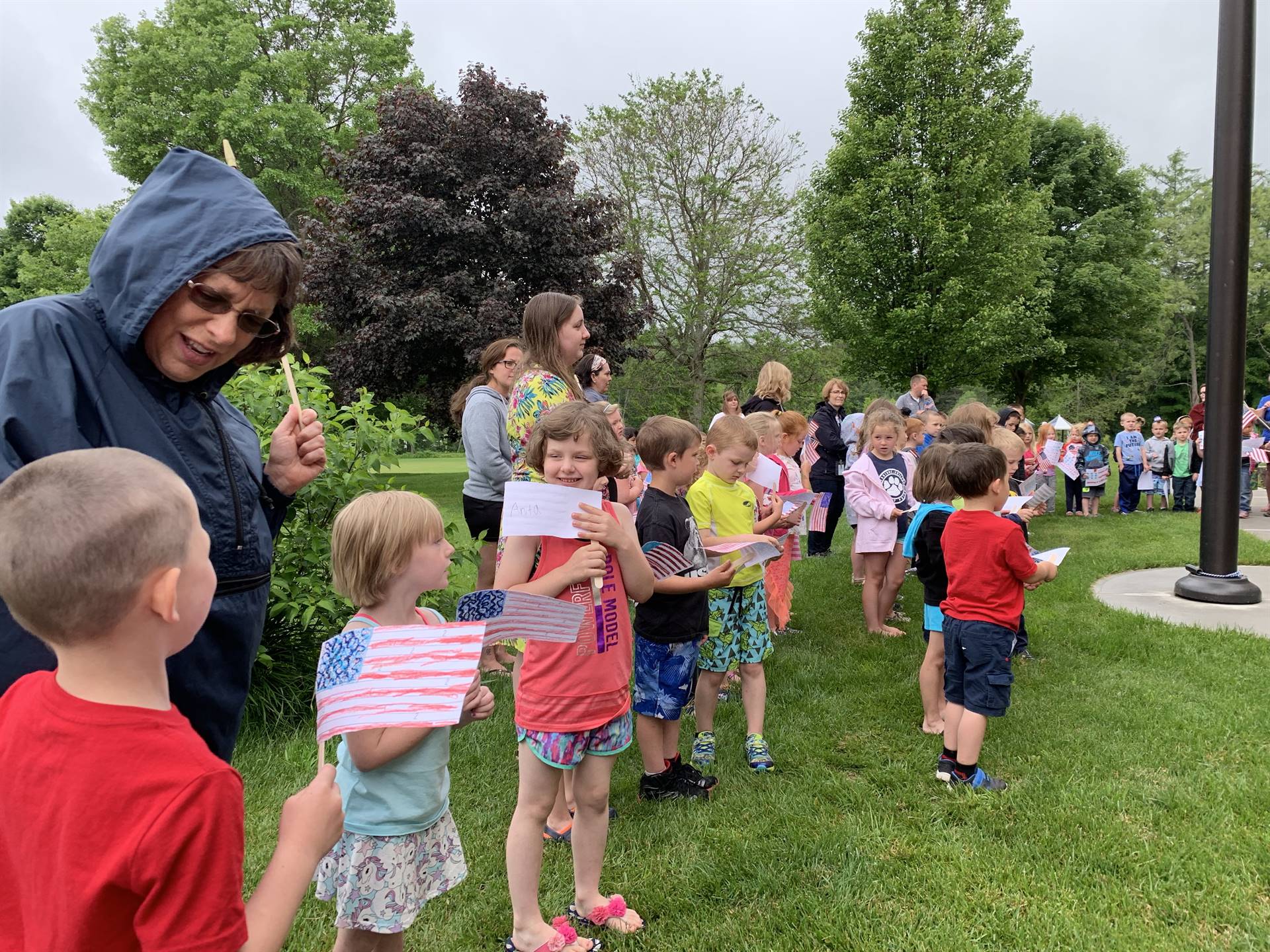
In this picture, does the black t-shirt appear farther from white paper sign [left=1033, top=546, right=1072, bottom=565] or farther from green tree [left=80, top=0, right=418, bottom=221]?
green tree [left=80, top=0, right=418, bottom=221]

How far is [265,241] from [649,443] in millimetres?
2178

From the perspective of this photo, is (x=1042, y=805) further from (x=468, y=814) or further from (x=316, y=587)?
(x=316, y=587)

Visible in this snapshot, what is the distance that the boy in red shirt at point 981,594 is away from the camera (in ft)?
12.1

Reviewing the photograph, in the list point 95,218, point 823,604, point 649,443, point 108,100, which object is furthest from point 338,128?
point 649,443

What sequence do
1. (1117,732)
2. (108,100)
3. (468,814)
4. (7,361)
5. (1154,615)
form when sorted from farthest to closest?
1. (108,100)
2. (1154,615)
3. (1117,732)
4. (468,814)
5. (7,361)

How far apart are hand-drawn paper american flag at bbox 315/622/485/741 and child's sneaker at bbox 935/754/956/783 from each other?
3027 mm

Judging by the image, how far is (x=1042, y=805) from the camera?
348 cm

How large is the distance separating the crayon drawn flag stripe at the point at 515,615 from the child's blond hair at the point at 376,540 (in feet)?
0.68

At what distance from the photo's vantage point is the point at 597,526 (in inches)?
98.7

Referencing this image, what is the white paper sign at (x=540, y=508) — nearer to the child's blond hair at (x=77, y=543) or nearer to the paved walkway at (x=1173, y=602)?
the child's blond hair at (x=77, y=543)

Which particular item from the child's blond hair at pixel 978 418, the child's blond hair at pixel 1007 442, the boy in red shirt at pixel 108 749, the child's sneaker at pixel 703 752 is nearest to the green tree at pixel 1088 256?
the child's blond hair at pixel 978 418

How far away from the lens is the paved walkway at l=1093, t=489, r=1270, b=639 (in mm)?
6258

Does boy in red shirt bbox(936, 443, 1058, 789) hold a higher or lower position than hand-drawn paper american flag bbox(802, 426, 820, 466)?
lower

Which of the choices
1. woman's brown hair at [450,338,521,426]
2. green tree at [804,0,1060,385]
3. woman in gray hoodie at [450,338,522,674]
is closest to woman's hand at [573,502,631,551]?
woman in gray hoodie at [450,338,522,674]
